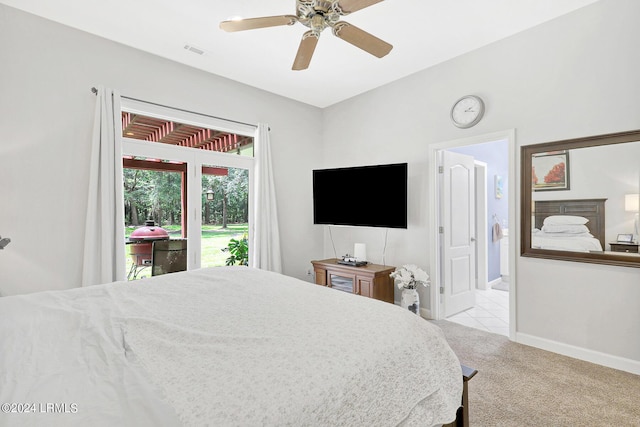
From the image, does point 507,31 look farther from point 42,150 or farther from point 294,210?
point 42,150

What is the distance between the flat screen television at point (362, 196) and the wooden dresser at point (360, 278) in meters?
0.55

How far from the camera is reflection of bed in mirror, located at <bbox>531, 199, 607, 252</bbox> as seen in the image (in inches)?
101

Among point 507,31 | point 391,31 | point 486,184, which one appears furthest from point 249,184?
point 486,184

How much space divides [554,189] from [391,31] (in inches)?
80.6

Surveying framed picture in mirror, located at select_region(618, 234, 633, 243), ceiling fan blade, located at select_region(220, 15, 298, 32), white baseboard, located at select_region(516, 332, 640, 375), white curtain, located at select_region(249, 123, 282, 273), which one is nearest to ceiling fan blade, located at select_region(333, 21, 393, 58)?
ceiling fan blade, located at select_region(220, 15, 298, 32)

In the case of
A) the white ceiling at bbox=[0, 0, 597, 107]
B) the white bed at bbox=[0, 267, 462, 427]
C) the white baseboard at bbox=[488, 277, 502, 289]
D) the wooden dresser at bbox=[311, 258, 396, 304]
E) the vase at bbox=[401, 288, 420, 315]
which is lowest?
the white baseboard at bbox=[488, 277, 502, 289]

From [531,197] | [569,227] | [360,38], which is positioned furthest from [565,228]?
[360,38]

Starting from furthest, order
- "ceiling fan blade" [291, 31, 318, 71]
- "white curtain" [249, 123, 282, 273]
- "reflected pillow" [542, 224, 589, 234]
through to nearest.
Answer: "white curtain" [249, 123, 282, 273]
"reflected pillow" [542, 224, 589, 234]
"ceiling fan blade" [291, 31, 318, 71]

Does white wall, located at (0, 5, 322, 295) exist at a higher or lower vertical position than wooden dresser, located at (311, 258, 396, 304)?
higher

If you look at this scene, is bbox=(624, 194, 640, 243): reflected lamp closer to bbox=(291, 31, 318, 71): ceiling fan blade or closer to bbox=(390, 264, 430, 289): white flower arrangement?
bbox=(390, 264, 430, 289): white flower arrangement

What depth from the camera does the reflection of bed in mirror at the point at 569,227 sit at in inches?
101

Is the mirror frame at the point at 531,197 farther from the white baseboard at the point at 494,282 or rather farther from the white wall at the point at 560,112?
the white baseboard at the point at 494,282

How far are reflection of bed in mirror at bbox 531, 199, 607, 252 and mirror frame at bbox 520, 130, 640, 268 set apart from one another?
0.15 feet

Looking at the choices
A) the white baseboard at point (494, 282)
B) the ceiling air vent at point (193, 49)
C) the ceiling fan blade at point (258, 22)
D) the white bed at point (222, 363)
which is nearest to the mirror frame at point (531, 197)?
the white bed at point (222, 363)
